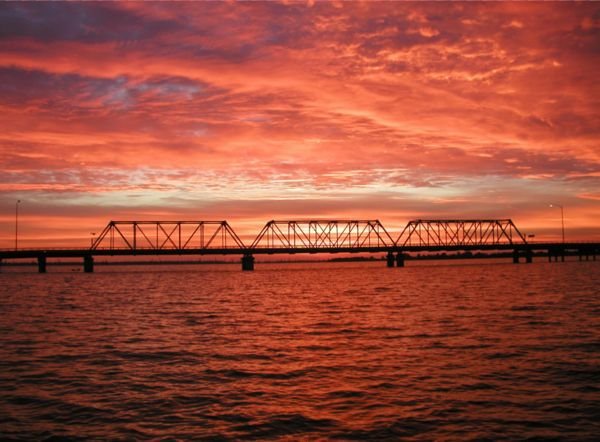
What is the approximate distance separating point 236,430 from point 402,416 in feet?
15.6

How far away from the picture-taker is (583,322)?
3659 centimetres

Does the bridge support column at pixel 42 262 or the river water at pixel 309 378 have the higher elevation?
the bridge support column at pixel 42 262

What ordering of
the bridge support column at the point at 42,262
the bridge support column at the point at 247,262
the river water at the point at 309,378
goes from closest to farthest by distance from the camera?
1. the river water at the point at 309,378
2. the bridge support column at the point at 42,262
3. the bridge support column at the point at 247,262

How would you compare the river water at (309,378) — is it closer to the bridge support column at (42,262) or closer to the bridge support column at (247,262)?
the bridge support column at (42,262)

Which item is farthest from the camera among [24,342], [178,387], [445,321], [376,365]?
[445,321]

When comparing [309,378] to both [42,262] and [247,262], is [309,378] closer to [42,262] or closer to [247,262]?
[247,262]

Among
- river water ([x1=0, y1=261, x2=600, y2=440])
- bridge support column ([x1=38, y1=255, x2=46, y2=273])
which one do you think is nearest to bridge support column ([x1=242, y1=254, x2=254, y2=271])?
bridge support column ([x1=38, y1=255, x2=46, y2=273])

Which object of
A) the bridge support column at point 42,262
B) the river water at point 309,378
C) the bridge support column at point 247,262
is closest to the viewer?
the river water at point 309,378

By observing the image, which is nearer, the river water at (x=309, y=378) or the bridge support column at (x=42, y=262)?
the river water at (x=309, y=378)

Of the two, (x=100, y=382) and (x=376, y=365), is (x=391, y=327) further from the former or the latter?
Result: (x=100, y=382)

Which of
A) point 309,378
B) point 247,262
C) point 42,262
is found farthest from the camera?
point 247,262

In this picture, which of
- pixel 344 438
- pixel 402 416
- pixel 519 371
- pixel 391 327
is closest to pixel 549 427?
pixel 402 416

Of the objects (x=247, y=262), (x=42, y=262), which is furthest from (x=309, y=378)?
(x=42, y=262)

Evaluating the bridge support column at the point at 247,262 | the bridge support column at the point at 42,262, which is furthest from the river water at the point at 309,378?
the bridge support column at the point at 247,262
